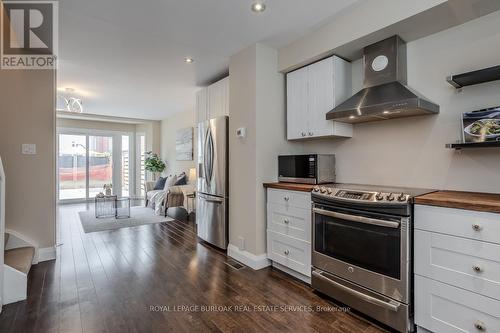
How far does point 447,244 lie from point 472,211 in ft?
0.82

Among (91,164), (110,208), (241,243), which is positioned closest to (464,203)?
(241,243)

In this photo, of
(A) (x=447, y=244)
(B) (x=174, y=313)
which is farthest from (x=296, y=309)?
(A) (x=447, y=244)

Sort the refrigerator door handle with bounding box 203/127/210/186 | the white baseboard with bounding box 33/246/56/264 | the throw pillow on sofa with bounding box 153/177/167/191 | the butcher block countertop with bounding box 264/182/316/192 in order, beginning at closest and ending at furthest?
the butcher block countertop with bounding box 264/182/316/192 → the white baseboard with bounding box 33/246/56/264 → the refrigerator door handle with bounding box 203/127/210/186 → the throw pillow on sofa with bounding box 153/177/167/191

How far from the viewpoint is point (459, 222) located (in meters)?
1.53

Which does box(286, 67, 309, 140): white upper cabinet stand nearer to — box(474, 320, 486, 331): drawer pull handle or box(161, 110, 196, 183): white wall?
box(474, 320, 486, 331): drawer pull handle

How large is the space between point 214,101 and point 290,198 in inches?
82.3

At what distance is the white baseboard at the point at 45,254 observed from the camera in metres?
2.98

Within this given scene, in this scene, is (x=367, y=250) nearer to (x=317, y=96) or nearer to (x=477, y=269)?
(x=477, y=269)

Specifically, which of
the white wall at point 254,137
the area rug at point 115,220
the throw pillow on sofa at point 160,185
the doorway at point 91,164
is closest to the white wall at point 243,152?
the white wall at point 254,137

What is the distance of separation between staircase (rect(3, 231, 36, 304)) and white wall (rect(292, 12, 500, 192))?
3.28m

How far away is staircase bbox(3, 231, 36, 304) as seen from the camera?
2.11 m

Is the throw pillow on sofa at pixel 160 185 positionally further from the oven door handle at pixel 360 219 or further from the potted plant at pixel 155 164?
the oven door handle at pixel 360 219

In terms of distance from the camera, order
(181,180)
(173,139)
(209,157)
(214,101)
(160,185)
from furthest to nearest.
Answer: (173,139), (160,185), (181,180), (214,101), (209,157)

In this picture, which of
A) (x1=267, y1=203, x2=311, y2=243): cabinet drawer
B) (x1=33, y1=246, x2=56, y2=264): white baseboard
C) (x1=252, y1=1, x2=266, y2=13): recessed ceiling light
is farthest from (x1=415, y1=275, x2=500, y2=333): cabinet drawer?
(x1=33, y1=246, x2=56, y2=264): white baseboard
